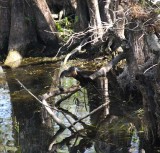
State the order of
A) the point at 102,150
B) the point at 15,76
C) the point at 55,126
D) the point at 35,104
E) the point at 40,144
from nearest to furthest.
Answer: the point at 102,150 < the point at 40,144 < the point at 55,126 < the point at 35,104 < the point at 15,76

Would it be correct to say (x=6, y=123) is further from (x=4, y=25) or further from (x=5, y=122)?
(x=4, y=25)

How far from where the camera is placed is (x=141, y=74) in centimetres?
791

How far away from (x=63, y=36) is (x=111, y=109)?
27.1 feet

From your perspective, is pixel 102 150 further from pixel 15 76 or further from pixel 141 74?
pixel 15 76

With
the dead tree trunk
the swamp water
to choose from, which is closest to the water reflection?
the swamp water

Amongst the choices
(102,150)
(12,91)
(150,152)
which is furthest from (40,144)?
(12,91)

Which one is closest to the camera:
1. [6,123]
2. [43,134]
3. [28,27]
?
[43,134]

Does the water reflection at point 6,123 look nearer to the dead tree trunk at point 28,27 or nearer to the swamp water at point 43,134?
the swamp water at point 43,134

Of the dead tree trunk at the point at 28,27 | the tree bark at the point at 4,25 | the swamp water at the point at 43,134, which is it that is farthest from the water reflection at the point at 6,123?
the tree bark at the point at 4,25

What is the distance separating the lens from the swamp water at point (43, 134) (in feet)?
28.3

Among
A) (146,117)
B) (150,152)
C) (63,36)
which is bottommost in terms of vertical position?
(150,152)

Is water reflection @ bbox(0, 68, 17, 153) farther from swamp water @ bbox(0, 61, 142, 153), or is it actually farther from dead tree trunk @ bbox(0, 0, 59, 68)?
dead tree trunk @ bbox(0, 0, 59, 68)

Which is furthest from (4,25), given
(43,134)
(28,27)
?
(43,134)

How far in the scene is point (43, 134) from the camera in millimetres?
9516
